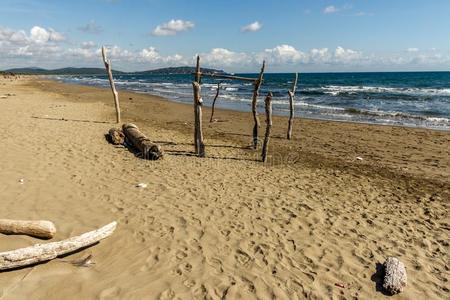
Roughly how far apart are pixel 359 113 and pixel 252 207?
19.8m

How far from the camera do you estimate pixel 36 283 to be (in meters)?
4.74

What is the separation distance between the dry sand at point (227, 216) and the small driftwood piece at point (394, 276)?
16 cm

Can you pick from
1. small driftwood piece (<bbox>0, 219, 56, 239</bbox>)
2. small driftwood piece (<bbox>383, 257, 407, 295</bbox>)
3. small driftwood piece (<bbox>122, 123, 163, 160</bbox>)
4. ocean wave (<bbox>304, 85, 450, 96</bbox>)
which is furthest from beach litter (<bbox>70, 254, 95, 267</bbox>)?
ocean wave (<bbox>304, 85, 450, 96</bbox>)

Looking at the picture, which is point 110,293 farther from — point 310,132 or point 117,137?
point 310,132

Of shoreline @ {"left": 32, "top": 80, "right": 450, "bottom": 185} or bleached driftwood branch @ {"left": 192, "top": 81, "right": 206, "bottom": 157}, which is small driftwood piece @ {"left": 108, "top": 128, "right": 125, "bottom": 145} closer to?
bleached driftwood branch @ {"left": 192, "top": 81, "right": 206, "bottom": 157}

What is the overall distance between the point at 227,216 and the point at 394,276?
303 cm

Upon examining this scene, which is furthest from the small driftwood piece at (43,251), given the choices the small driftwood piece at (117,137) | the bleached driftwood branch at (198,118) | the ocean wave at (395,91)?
the ocean wave at (395,91)

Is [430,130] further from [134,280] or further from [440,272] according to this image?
[134,280]

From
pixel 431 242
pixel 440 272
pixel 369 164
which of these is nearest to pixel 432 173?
pixel 369 164

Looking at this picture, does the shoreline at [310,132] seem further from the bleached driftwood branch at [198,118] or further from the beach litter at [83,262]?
the beach litter at [83,262]

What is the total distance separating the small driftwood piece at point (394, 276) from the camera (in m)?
4.93

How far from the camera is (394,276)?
16.6 feet

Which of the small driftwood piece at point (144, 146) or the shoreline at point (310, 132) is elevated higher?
the small driftwood piece at point (144, 146)

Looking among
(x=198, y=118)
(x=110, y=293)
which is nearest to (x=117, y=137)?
(x=198, y=118)
